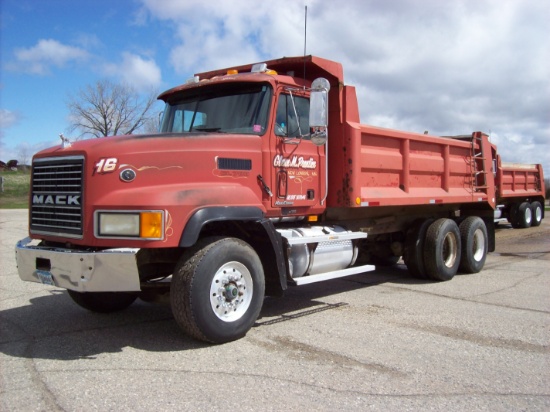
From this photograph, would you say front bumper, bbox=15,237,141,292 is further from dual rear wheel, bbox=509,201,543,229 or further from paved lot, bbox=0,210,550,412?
dual rear wheel, bbox=509,201,543,229

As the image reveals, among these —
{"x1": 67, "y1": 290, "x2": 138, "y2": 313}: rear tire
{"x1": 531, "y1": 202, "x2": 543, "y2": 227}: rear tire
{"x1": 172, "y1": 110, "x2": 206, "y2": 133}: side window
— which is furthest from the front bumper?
{"x1": 531, "y1": 202, "x2": 543, "y2": 227}: rear tire

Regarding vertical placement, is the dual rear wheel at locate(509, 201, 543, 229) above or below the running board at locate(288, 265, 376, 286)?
above

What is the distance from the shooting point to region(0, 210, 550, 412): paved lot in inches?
153

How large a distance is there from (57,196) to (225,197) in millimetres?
1707

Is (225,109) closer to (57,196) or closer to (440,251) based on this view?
(57,196)

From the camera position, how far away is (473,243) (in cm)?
982

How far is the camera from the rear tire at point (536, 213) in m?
20.5

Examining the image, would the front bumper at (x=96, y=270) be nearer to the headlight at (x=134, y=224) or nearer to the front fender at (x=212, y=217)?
the headlight at (x=134, y=224)

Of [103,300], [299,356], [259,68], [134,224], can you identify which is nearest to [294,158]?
[259,68]

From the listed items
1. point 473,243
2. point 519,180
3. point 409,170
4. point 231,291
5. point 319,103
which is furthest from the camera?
point 519,180

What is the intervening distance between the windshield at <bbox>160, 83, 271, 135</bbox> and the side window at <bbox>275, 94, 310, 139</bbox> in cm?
21

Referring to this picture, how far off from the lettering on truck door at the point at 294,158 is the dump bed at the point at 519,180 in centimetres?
1256

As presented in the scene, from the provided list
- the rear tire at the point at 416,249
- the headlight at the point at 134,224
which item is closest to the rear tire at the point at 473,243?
the rear tire at the point at 416,249

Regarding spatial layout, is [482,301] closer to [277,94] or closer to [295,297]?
[295,297]
